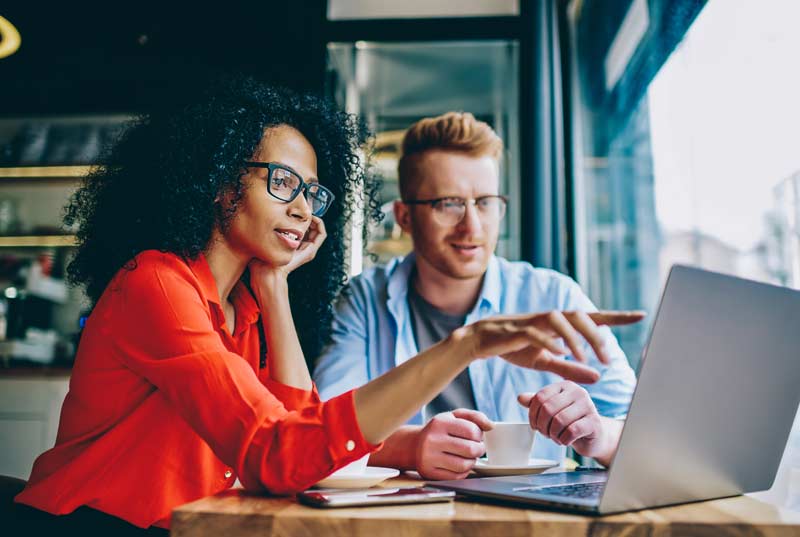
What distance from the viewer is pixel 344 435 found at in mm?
835

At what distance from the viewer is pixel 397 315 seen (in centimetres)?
181

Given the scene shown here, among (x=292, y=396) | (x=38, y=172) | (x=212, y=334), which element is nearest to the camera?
(x=212, y=334)

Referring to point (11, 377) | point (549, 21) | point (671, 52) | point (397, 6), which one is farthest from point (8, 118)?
point (671, 52)

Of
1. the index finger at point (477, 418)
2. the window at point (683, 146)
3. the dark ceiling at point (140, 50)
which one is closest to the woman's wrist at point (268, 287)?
the index finger at point (477, 418)

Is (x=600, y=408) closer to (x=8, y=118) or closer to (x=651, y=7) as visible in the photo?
(x=651, y=7)

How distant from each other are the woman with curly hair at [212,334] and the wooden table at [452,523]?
144mm

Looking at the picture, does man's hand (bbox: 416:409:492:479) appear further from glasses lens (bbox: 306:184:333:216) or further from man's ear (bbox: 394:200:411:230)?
man's ear (bbox: 394:200:411:230)

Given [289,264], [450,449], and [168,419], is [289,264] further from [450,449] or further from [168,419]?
[450,449]

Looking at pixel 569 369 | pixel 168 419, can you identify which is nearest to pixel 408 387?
pixel 569 369

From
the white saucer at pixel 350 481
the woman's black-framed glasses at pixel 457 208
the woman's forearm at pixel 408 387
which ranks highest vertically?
the woman's black-framed glasses at pixel 457 208

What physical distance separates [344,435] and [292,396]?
0.48m

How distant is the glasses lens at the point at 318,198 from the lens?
4.48 ft

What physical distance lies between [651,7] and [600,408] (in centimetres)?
116

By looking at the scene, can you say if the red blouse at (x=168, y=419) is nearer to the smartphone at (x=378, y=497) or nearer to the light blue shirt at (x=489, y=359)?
the smartphone at (x=378, y=497)
